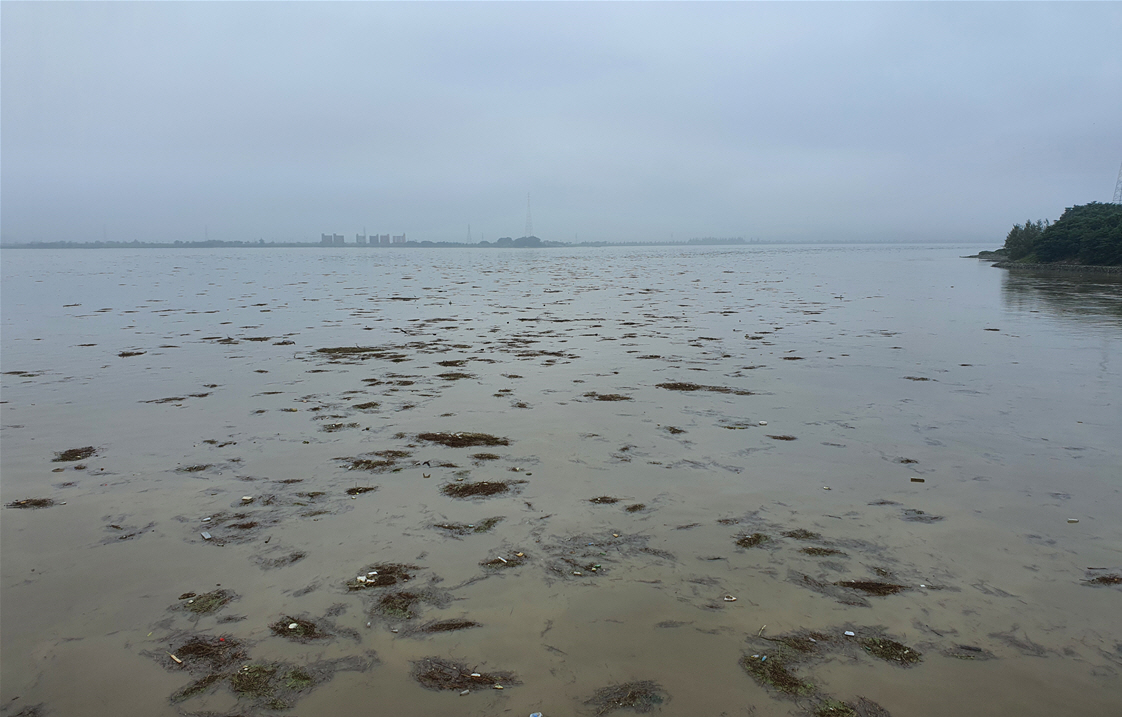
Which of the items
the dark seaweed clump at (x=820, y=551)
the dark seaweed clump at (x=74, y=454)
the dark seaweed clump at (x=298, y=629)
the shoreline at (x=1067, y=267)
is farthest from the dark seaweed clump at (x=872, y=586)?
the shoreline at (x=1067, y=267)

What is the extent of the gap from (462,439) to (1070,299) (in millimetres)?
33091

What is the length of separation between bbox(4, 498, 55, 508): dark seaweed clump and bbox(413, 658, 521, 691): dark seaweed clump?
4683 millimetres

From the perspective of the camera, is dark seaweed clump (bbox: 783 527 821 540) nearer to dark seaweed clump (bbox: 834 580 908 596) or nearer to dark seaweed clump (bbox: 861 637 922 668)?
dark seaweed clump (bbox: 834 580 908 596)

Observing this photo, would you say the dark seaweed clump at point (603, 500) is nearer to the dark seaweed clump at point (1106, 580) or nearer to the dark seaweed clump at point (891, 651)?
the dark seaweed clump at point (891, 651)

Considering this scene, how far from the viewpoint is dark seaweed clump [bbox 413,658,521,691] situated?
148 inches

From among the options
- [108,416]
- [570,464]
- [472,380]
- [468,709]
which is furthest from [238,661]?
[472,380]

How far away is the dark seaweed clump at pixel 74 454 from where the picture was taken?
7.49m

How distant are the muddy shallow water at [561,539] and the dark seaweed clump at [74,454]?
8cm

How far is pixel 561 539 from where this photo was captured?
555 cm

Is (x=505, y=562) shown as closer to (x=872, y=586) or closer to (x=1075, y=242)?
(x=872, y=586)

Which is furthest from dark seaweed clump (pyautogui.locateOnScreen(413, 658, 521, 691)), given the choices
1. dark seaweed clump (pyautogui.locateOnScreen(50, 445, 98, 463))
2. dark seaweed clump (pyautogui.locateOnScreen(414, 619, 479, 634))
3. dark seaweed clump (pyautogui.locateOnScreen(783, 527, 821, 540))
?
dark seaweed clump (pyautogui.locateOnScreen(50, 445, 98, 463))

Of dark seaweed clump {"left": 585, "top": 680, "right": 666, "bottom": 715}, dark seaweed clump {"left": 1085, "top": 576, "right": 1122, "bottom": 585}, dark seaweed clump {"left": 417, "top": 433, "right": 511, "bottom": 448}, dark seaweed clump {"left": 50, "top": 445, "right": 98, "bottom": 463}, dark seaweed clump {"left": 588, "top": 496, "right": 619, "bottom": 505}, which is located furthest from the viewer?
dark seaweed clump {"left": 417, "top": 433, "right": 511, "bottom": 448}

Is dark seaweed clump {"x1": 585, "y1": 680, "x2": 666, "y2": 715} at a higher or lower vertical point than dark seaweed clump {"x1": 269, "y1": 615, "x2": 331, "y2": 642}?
lower

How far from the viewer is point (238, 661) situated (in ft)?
13.1
